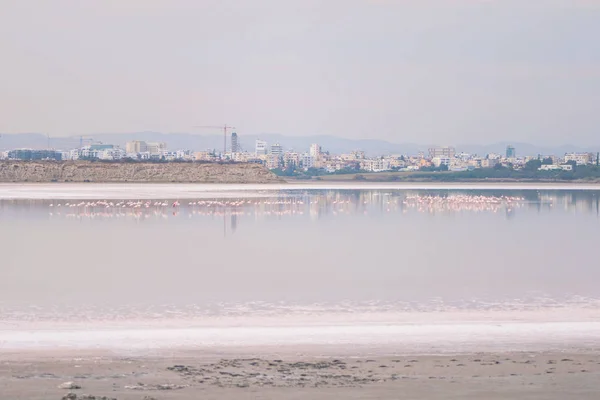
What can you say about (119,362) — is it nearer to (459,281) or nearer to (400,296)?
(400,296)

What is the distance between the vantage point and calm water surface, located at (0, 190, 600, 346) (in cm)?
1581

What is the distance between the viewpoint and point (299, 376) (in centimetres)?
1051

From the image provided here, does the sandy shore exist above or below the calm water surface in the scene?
above

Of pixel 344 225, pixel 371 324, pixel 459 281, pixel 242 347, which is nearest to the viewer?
pixel 242 347

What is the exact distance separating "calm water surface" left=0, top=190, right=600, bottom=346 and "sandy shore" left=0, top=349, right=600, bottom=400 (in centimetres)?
269

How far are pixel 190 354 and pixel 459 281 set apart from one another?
10214 millimetres

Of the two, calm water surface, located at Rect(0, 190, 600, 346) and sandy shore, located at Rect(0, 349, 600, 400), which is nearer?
sandy shore, located at Rect(0, 349, 600, 400)

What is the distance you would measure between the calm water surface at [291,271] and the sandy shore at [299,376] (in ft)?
8.82

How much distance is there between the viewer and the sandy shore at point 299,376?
31.5 ft

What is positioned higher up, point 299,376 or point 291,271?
point 299,376

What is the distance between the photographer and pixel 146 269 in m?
22.9

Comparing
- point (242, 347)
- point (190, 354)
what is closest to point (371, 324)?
point (242, 347)

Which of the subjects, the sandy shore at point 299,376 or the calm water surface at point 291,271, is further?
the calm water surface at point 291,271

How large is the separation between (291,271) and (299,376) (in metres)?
12.0
